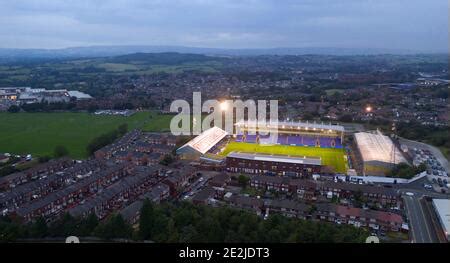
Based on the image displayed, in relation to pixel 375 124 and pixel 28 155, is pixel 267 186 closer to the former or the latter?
pixel 28 155

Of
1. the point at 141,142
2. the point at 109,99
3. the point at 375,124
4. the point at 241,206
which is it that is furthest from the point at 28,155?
the point at 375,124

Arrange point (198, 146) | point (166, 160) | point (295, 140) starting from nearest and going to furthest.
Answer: point (166, 160) → point (198, 146) → point (295, 140)

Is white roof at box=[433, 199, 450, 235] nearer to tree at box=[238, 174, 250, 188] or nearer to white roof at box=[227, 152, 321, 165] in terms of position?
white roof at box=[227, 152, 321, 165]

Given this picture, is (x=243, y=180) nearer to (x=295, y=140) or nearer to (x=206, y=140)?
(x=206, y=140)

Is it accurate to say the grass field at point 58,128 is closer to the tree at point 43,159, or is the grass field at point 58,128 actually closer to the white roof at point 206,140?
the tree at point 43,159

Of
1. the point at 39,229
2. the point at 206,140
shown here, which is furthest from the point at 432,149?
the point at 39,229

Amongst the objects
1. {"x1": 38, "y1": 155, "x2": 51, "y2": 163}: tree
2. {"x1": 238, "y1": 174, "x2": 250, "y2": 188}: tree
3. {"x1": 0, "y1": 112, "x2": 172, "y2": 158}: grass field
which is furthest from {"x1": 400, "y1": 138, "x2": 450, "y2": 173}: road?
{"x1": 38, "y1": 155, "x2": 51, "y2": 163}: tree
